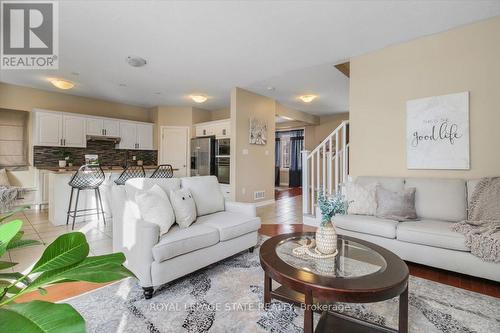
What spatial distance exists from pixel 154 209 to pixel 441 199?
300 cm

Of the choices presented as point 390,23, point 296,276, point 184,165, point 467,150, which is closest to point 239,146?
point 184,165

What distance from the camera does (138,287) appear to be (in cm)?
204

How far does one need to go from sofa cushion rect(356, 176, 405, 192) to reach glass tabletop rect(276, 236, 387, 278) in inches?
57.7

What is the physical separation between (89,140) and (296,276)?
6.45 m

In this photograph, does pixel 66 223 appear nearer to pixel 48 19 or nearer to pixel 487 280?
pixel 48 19

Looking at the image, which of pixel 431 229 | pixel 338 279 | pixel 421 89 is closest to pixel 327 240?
pixel 338 279

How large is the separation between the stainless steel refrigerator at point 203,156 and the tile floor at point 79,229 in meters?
1.73

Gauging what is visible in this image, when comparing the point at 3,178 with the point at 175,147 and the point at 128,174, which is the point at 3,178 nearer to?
the point at 128,174

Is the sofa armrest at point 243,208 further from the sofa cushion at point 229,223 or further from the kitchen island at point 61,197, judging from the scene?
the kitchen island at point 61,197

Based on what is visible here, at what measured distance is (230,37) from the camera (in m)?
3.09

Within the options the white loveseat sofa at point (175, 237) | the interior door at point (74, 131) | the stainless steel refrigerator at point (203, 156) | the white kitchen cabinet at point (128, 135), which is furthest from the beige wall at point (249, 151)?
the interior door at point (74, 131)

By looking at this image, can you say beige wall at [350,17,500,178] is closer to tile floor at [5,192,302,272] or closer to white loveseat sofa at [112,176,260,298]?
tile floor at [5,192,302,272]

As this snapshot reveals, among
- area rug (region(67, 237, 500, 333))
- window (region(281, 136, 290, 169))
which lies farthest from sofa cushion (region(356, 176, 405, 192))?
window (region(281, 136, 290, 169))

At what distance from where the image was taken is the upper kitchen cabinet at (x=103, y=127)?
228 inches
